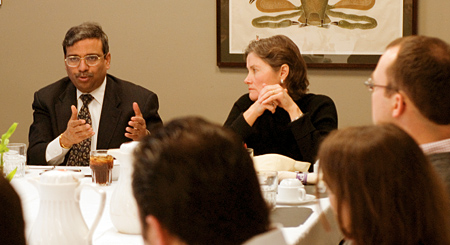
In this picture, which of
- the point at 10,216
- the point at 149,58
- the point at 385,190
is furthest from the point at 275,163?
the point at 149,58

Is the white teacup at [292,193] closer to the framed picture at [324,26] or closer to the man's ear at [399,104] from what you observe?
the man's ear at [399,104]

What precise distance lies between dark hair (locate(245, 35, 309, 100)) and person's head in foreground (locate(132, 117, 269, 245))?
7.70ft

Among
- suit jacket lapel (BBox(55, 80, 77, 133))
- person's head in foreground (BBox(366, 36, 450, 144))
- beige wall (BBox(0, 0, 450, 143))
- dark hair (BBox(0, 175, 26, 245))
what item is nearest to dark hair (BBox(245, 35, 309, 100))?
beige wall (BBox(0, 0, 450, 143))

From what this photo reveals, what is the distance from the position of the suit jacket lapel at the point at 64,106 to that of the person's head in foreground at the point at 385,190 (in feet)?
7.86

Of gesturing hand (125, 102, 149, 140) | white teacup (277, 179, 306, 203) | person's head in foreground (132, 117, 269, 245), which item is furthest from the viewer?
gesturing hand (125, 102, 149, 140)

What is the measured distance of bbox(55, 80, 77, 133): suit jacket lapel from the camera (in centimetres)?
333

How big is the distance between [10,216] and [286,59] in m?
2.62

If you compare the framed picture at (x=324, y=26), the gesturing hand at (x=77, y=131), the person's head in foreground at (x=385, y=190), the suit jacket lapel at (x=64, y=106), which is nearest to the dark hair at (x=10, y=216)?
the person's head in foreground at (x=385, y=190)

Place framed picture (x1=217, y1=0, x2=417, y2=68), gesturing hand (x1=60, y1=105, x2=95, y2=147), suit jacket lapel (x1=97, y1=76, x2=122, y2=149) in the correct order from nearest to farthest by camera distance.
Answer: gesturing hand (x1=60, y1=105, x2=95, y2=147), suit jacket lapel (x1=97, y1=76, x2=122, y2=149), framed picture (x1=217, y1=0, x2=417, y2=68)

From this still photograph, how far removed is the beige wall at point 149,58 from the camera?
408cm

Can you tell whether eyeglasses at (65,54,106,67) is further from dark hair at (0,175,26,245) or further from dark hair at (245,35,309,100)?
dark hair at (0,175,26,245)

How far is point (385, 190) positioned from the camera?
3.81 feet

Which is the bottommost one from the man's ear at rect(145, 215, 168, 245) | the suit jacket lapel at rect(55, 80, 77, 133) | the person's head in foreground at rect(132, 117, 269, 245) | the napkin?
the napkin

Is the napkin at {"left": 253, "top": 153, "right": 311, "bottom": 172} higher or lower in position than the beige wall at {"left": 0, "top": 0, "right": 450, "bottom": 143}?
lower
